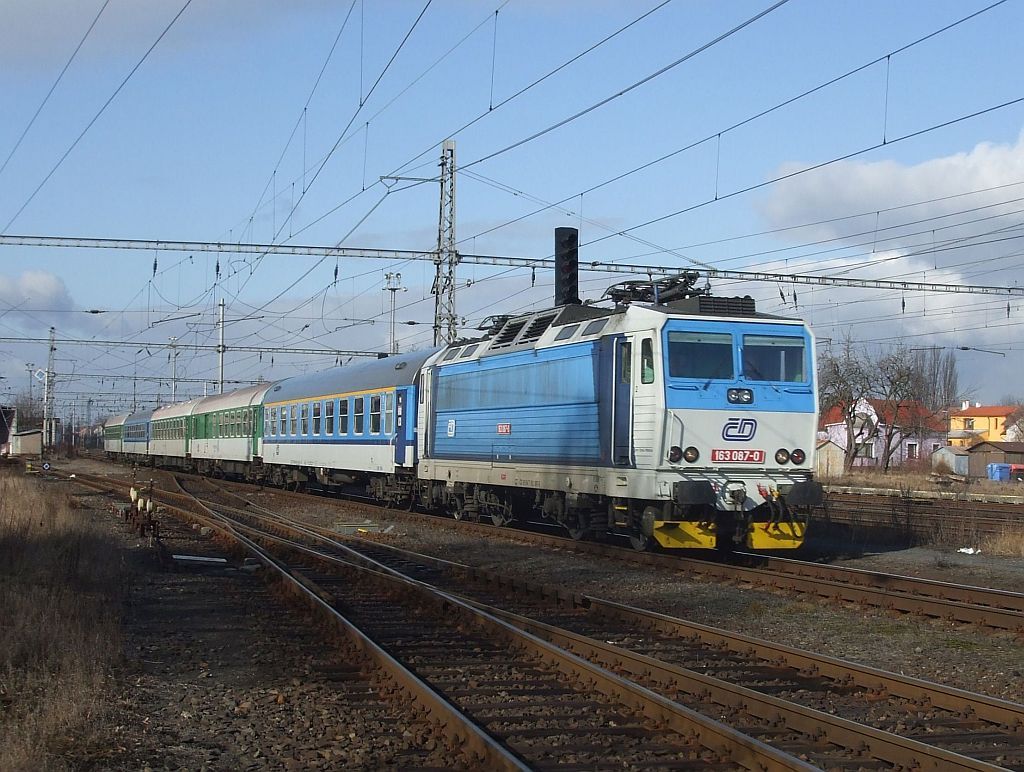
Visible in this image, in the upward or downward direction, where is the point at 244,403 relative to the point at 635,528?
upward

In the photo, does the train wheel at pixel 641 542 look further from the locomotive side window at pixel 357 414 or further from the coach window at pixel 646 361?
the locomotive side window at pixel 357 414

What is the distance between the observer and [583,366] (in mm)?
16688

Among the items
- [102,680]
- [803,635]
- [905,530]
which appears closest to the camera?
[102,680]

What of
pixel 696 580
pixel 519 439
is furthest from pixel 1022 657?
pixel 519 439

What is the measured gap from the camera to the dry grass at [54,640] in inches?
257

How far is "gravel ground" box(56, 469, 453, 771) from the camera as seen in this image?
6.57 metres

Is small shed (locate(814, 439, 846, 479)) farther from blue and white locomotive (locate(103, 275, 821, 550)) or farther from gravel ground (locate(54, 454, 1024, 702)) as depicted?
gravel ground (locate(54, 454, 1024, 702))

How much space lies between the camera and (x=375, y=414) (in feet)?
90.1

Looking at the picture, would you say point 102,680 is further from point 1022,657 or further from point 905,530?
point 905,530

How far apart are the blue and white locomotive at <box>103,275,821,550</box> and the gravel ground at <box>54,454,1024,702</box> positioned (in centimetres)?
106

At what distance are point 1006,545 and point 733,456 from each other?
5.85m

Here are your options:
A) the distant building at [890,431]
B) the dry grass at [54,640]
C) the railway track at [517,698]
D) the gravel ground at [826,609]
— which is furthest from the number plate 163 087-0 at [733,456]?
the distant building at [890,431]

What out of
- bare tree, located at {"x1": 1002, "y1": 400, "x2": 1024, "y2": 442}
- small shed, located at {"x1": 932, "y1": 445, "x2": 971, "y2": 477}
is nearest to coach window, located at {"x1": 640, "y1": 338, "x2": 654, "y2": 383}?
small shed, located at {"x1": 932, "y1": 445, "x2": 971, "y2": 477}

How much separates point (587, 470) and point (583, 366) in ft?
5.23
